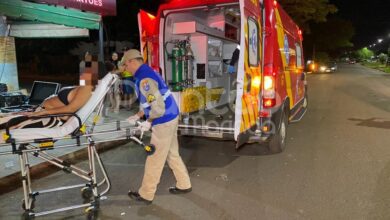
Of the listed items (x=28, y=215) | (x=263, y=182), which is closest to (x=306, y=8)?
(x=263, y=182)

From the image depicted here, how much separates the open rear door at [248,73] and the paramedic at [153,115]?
3.54 feet

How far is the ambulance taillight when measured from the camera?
539 cm

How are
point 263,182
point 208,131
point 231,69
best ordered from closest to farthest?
point 263,182
point 208,131
point 231,69

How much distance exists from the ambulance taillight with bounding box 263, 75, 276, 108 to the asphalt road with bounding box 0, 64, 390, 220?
981 mm

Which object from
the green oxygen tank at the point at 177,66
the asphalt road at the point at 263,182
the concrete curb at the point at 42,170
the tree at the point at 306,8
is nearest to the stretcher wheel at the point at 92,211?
the asphalt road at the point at 263,182

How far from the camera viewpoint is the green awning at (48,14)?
6.59 metres

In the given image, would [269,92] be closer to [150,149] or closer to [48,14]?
[150,149]

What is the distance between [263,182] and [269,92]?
4.55 feet

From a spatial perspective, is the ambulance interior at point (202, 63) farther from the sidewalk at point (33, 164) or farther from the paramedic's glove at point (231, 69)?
the sidewalk at point (33, 164)

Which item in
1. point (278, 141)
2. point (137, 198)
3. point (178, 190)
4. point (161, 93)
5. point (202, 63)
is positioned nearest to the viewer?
point (161, 93)

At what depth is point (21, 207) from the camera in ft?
Answer: 13.6

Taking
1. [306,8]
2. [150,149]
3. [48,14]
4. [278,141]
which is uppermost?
[306,8]

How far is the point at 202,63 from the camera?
805 centimetres

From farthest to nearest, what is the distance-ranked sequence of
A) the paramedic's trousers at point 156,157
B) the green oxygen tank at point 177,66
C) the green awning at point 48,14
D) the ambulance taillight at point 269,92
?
the green oxygen tank at point 177,66, the green awning at point 48,14, the ambulance taillight at point 269,92, the paramedic's trousers at point 156,157
